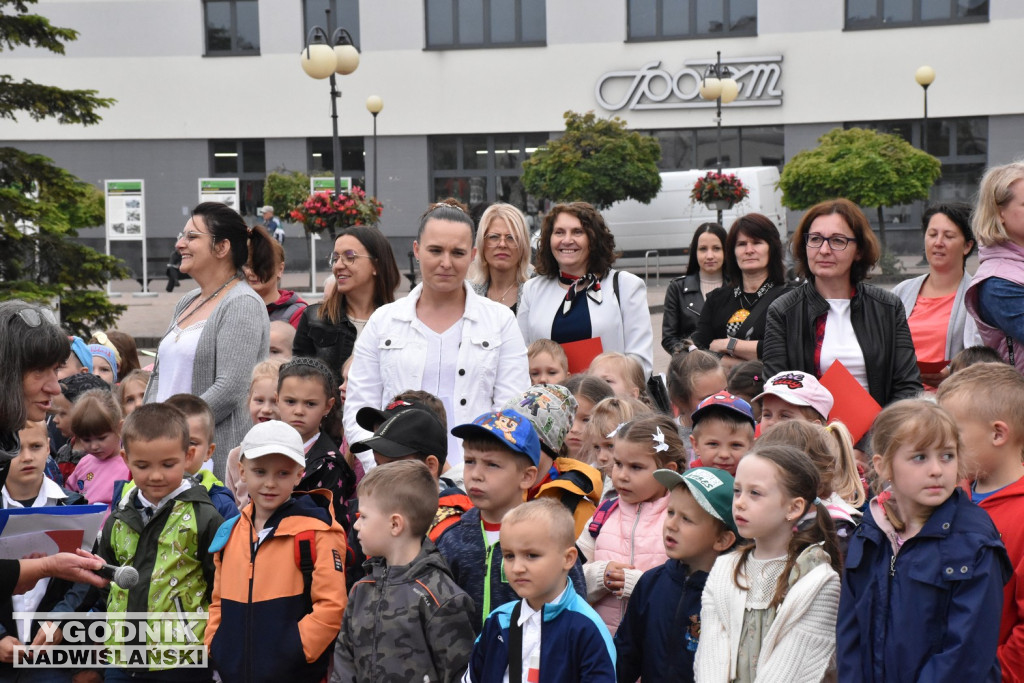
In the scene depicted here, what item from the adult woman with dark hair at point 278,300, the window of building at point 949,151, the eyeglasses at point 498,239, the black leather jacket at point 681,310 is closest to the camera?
the eyeglasses at point 498,239

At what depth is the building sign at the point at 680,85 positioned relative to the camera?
35688 millimetres

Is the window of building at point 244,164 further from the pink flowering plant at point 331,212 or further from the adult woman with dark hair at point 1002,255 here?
the adult woman with dark hair at point 1002,255

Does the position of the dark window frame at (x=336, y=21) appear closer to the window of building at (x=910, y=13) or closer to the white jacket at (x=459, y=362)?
the window of building at (x=910, y=13)

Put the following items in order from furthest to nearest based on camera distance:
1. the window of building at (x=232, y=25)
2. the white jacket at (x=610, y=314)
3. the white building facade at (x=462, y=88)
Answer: the window of building at (x=232, y=25), the white building facade at (x=462, y=88), the white jacket at (x=610, y=314)

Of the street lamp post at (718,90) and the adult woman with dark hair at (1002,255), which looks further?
the street lamp post at (718,90)

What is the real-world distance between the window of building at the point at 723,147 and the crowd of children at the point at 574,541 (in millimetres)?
32552

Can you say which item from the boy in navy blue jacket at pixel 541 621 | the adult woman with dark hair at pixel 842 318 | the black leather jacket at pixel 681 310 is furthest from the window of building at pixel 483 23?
the boy in navy blue jacket at pixel 541 621

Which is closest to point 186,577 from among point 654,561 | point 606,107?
point 654,561

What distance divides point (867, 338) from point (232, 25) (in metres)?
35.8

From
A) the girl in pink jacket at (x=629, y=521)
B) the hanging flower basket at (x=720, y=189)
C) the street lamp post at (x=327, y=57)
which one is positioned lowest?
the girl in pink jacket at (x=629, y=521)

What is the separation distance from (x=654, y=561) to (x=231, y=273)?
10.2 feet

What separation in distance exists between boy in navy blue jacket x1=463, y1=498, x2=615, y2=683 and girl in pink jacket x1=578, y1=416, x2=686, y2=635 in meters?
0.41

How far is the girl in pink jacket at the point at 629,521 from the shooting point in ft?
13.2

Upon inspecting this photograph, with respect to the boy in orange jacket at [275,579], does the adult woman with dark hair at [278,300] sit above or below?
above
